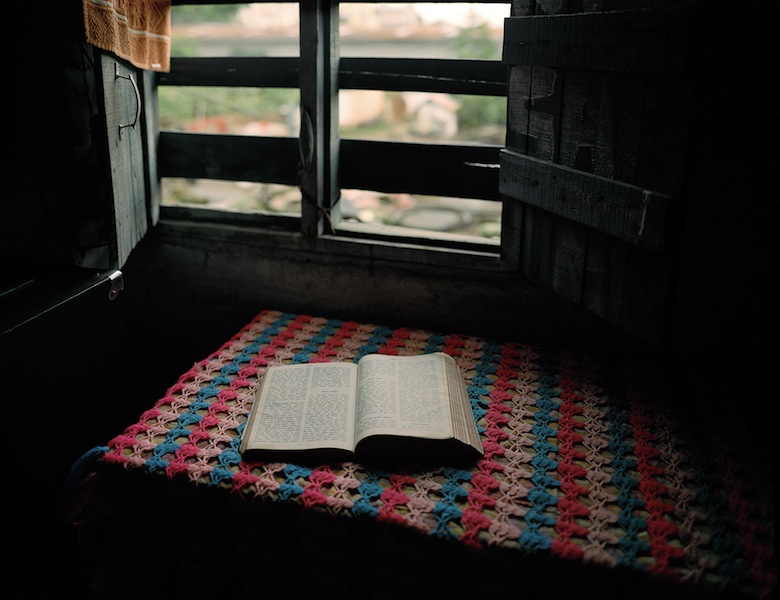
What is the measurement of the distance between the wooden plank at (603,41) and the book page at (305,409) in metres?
0.92

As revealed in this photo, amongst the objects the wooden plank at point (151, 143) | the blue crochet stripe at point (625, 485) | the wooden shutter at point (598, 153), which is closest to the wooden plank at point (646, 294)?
the wooden shutter at point (598, 153)

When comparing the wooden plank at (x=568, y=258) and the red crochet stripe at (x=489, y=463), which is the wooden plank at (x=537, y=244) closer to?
the wooden plank at (x=568, y=258)

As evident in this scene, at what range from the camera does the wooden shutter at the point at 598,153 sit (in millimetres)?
1312

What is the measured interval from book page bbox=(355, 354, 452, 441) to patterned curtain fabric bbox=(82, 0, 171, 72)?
1.13 meters

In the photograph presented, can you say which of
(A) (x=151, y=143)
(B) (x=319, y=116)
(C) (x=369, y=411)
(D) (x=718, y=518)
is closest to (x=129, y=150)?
(A) (x=151, y=143)

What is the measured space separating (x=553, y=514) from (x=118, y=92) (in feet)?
5.50

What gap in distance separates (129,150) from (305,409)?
112 cm

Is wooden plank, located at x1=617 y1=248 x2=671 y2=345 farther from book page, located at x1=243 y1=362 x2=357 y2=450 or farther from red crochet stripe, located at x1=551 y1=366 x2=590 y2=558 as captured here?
book page, located at x1=243 y1=362 x2=357 y2=450

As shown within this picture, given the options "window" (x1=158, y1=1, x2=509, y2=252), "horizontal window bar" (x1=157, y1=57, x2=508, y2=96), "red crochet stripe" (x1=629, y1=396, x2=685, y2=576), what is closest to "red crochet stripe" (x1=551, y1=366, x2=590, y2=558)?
"red crochet stripe" (x1=629, y1=396, x2=685, y2=576)

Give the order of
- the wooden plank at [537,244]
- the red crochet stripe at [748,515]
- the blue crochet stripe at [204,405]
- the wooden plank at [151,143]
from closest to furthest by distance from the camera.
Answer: the red crochet stripe at [748,515]
the blue crochet stripe at [204,405]
the wooden plank at [537,244]
the wooden plank at [151,143]

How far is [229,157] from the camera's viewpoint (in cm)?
240

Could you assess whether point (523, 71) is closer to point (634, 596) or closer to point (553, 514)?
point (553, 514)

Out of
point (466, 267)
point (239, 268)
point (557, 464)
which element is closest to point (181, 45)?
point (239, 268)

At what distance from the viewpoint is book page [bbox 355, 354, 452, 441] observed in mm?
1502
